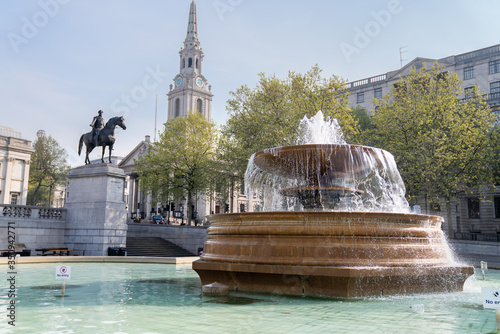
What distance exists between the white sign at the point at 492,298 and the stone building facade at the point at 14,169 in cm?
6611

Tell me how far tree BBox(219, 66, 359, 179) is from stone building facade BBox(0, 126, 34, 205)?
1580 inches

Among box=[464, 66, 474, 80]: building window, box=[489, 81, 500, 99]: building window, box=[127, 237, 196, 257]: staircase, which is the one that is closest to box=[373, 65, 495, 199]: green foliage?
box=[489, 81, 500, 99]: building window

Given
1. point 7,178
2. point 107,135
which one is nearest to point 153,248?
point 107,135

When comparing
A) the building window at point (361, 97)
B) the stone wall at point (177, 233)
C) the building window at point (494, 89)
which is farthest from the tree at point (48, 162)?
the building window at point (494, 89)

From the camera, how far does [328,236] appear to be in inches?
318

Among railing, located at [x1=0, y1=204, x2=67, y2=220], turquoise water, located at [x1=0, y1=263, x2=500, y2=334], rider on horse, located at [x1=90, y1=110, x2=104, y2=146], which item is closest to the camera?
turquoise water, located at [x1=0, y1=263, x2=500, y2=334]

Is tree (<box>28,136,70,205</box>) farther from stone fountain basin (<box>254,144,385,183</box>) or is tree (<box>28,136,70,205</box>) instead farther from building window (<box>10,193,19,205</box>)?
stone fountain basin (<box>254,144,385,183</box>)

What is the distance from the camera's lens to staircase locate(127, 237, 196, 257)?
1070 inches

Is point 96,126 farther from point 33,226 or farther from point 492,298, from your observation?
point 492,298

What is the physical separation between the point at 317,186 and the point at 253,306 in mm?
5444

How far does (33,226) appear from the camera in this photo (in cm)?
2333

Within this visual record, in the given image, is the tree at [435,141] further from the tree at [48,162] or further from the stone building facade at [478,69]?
the tree at [48,162]

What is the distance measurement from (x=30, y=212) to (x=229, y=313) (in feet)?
68.9

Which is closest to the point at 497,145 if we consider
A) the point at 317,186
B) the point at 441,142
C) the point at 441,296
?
the point at 441,142
